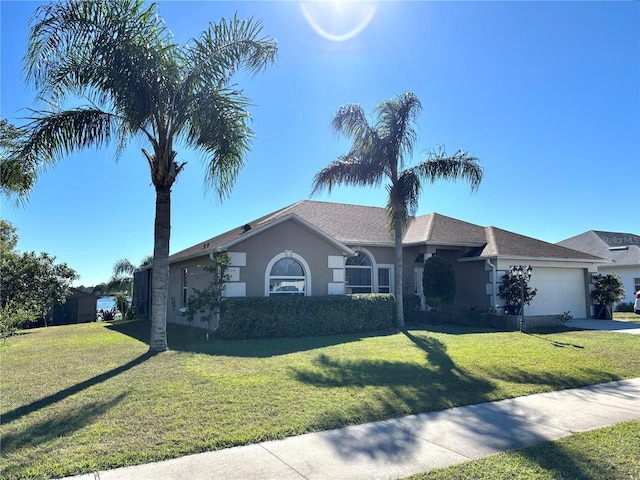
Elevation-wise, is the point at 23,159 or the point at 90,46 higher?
the point at 90,46

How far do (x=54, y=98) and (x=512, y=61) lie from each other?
12613 mm

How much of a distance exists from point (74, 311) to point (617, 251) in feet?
129

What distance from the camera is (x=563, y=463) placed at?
4.38 metres

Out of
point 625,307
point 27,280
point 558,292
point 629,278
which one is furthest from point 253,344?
point 629,278

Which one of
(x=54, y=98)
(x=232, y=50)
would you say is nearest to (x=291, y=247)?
(x=232, y=50)

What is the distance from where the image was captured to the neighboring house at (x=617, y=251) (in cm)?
2761

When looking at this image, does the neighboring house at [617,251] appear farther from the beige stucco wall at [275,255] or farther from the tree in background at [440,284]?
the beige stucco wall at [275,255]

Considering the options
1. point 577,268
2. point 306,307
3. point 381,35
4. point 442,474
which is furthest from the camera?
point 577,268

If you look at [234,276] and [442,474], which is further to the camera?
[234,276]

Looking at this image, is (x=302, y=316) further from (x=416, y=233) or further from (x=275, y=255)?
(x=416, y=233)

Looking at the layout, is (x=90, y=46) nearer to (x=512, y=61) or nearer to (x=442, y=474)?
(x=442, y=474)

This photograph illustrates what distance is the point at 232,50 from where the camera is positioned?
10883 millimetres

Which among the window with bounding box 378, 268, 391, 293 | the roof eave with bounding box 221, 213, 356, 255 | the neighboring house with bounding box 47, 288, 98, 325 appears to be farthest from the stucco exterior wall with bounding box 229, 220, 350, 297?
the neighboring house with bounding box 47, 288, 98, 325

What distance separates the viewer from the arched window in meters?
19.1
